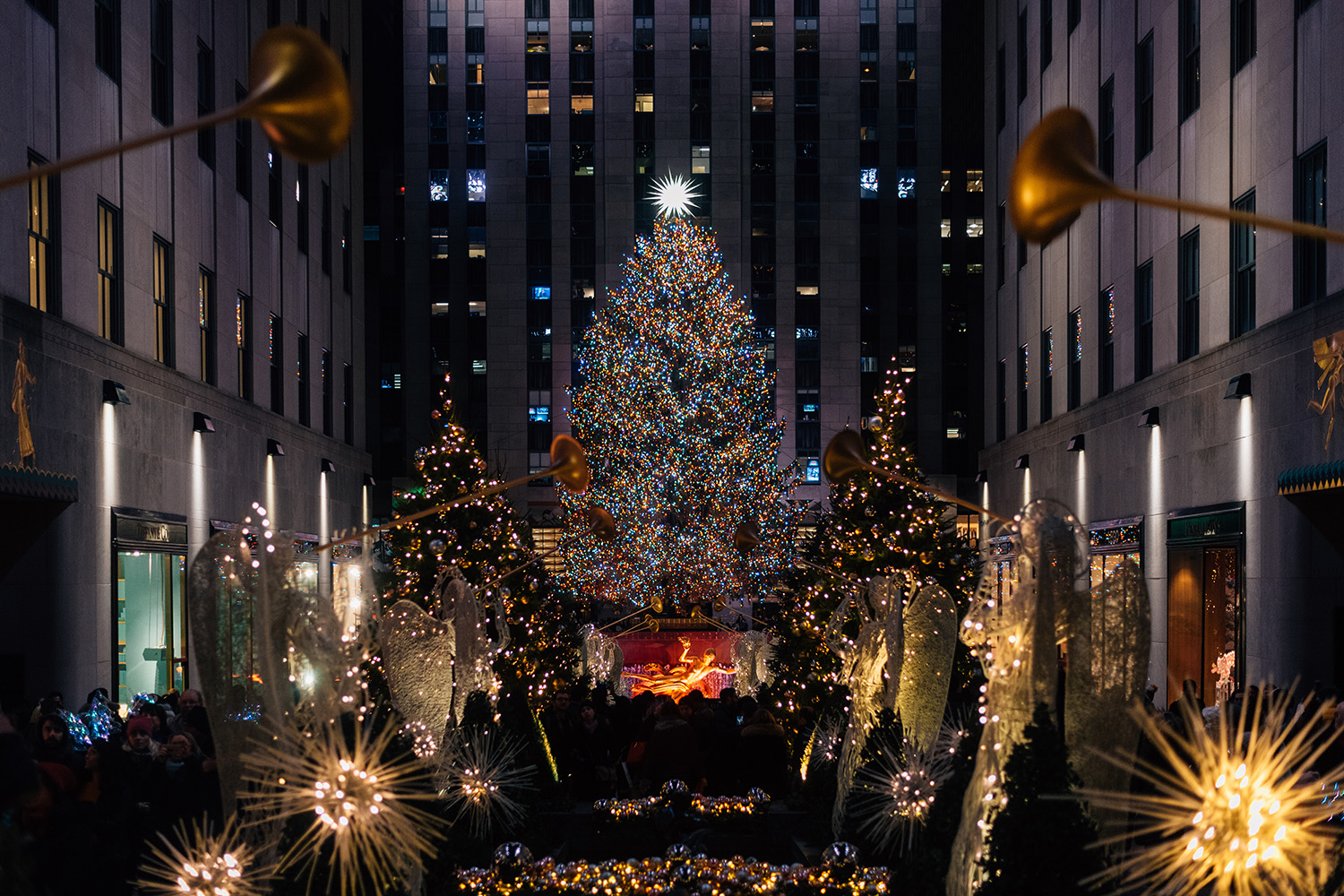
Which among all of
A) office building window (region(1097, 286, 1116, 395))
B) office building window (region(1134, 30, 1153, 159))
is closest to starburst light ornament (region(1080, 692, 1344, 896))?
office building window (region(1134, 30, 1153, 159))

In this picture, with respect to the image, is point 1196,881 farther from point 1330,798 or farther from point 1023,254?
point 1023,254

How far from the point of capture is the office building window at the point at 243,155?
27141 mm

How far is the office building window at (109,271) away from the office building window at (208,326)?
4.69 metres

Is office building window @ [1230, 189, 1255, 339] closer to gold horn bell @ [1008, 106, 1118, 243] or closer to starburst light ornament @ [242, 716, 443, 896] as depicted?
starburst light ornament @ [242, 716, 443, 896]

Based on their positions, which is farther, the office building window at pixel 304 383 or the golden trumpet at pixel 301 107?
the office building window at pixel 304 383

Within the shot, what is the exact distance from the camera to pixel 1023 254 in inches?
1330

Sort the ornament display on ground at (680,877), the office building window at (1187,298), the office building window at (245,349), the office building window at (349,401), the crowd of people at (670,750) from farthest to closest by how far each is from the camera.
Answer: the office building window at (349,401)
the office building window at (245,349)
the office building window at (1187,298)
the crowd of people at (670,750)
the ornament display on ground at (680,877)

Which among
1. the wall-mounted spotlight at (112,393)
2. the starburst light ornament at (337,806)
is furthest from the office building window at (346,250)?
the starburst light ornament at (337,806)

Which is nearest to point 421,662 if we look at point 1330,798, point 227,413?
point 1330,798

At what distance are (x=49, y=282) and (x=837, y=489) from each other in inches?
449

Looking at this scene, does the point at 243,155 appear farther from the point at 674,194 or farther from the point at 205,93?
the point at 674,194

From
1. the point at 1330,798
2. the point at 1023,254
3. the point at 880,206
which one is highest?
the point at 880,206

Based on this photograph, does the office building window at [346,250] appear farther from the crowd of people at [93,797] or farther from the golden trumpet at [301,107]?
the golden trumpet at [301,107]

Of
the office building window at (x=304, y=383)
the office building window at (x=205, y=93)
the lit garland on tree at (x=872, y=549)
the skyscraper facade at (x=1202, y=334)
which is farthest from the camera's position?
the office building window at (x=304, y=383)
